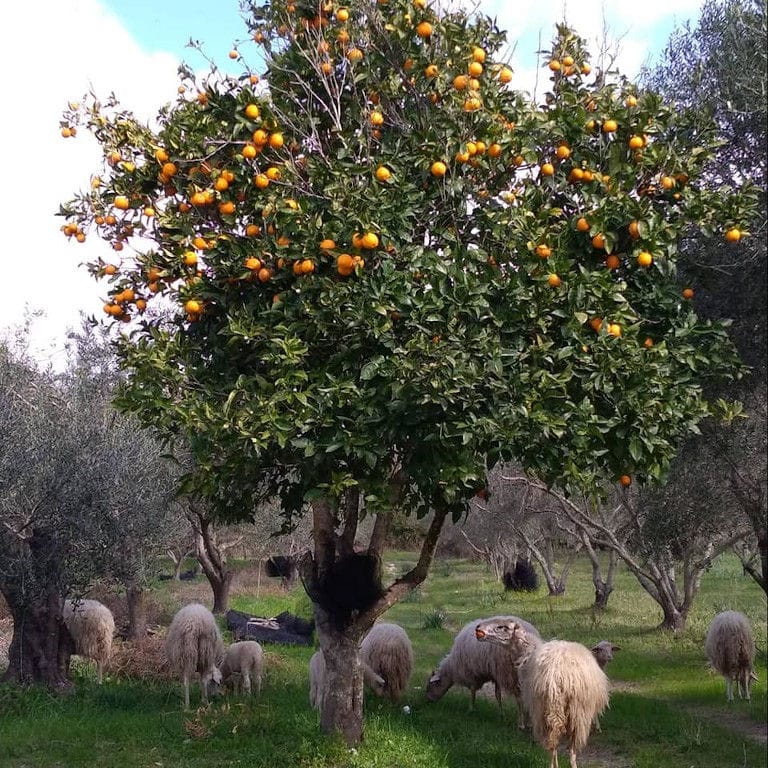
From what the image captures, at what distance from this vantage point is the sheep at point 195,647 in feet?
47.8

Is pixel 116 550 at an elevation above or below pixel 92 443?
below

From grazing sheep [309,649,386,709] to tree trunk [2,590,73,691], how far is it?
177 inches

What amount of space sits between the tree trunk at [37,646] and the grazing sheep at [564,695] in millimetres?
8685

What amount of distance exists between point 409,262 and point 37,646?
10673 mm

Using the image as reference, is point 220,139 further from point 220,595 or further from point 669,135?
point 220,595

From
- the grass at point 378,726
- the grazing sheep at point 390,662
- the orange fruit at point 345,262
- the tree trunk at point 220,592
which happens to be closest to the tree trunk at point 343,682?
the grass at point 378,726

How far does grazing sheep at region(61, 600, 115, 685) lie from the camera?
53.7 ft

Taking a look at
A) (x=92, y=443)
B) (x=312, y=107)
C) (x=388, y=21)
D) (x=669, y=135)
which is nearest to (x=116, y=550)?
(x=92, y=443)

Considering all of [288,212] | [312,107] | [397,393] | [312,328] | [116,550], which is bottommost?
[116,550]

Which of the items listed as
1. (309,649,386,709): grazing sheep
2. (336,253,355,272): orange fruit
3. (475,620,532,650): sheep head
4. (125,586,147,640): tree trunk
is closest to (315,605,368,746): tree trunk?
(309,649,386,709): grazing sheep

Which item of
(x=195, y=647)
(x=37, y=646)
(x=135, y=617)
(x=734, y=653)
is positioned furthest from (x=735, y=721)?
(x=135, y=617)

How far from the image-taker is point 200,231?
364 inches

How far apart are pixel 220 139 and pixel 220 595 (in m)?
19.3

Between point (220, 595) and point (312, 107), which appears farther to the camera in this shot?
point (220, 595)
